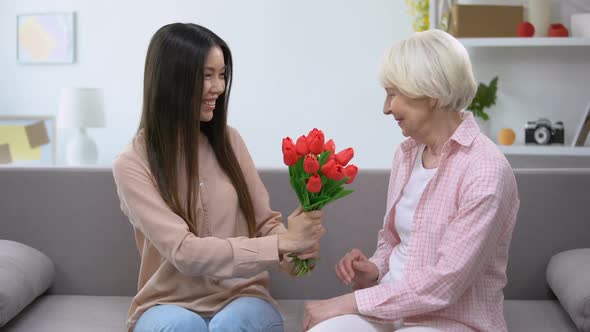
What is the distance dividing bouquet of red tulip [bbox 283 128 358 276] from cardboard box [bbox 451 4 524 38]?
2.52 meters

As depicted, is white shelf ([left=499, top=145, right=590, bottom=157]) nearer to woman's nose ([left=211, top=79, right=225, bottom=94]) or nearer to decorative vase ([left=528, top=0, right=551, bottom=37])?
decorative vase ([left=528, top=0, right=551, bottom=37])

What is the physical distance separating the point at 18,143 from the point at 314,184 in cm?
453

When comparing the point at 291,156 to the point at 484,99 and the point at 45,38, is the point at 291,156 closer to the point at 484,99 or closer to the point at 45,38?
the point at 484,99

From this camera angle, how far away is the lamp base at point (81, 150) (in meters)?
5.45

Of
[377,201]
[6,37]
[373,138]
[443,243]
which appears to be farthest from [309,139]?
[6,37]

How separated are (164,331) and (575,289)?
3.71 ft

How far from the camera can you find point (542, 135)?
4.19 m

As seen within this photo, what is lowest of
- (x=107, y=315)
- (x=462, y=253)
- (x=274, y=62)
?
(x=107, y=315)

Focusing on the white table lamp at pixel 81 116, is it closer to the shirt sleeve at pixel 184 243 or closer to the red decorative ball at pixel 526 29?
the red decorative ball at pixel 526 29

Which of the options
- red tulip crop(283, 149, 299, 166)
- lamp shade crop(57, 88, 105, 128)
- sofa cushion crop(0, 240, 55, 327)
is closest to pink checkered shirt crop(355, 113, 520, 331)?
red tulip crop(283, 149, 299, 166)

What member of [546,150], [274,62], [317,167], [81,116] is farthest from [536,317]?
[81,116]

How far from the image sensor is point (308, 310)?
1.98m

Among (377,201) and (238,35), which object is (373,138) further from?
(377,201)

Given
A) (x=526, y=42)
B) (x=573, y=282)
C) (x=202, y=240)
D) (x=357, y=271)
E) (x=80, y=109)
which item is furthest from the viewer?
(x=80, y=109)
